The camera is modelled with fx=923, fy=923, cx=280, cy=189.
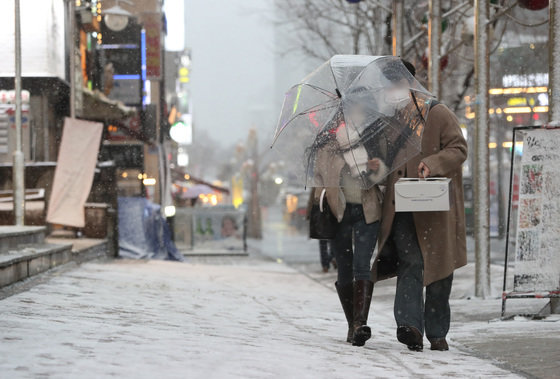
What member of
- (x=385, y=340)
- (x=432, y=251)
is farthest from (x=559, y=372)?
(x=385, y=340)

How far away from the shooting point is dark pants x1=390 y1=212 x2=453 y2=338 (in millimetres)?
6387

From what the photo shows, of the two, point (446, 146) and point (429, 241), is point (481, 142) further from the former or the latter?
point (429, 241)

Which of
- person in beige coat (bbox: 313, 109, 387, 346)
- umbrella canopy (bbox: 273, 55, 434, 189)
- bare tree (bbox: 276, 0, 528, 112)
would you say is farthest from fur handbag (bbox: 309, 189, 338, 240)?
bare tree (bbox: 276, 0, 528, 112)

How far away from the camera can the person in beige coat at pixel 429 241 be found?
21.0 ft

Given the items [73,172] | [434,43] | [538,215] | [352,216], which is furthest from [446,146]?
[73,172]

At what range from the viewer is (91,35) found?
27.1 meters

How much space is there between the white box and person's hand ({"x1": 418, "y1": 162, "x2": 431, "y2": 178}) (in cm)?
9

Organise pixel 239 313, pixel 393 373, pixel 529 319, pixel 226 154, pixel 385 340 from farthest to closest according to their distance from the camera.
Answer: pixel 226 154 → pixel 239 313 → pixel 529 319 → pixel 385 340 → pixel 393 373

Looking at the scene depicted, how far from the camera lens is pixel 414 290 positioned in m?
6.42

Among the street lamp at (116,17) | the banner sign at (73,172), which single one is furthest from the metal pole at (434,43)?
the street lamp at (116,17)

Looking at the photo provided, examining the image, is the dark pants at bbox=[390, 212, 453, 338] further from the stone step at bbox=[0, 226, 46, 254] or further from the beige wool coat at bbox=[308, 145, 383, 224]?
the stone step at bbox=[0, 226, 46, 254]

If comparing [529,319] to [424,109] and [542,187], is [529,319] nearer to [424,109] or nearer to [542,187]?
[542,187]

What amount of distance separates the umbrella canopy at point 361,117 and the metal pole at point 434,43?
6516mm

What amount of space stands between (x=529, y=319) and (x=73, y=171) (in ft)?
35.5
